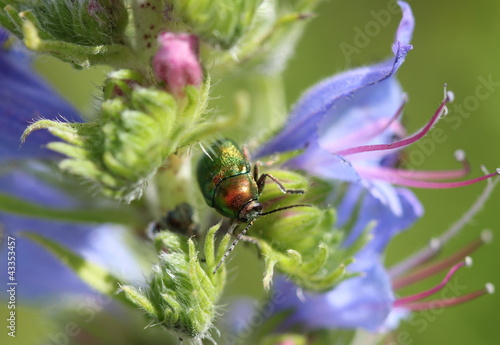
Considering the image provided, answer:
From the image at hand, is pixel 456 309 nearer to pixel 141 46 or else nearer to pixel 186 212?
pixel 186 212

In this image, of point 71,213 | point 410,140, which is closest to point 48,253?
point 71,213

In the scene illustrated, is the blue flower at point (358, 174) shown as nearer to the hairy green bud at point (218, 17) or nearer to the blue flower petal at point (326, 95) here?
the blue flower petal at point (326, 95)

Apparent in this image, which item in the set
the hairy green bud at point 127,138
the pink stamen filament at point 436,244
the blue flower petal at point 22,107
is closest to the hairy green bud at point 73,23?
the hairy green bud at point 127,138

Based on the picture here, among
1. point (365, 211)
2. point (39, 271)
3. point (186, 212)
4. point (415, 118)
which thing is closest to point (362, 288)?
point (365, 211)

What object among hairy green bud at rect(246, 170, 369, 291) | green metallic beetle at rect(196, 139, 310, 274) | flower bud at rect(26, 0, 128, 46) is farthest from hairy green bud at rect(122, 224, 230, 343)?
flower bud at rect(26, 0, 128, 46)

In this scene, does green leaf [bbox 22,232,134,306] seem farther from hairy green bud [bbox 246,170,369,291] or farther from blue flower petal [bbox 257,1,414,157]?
blue flower petal [bbox 257,1,414,157]

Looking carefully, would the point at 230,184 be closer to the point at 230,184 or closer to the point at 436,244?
the point at 230,184
